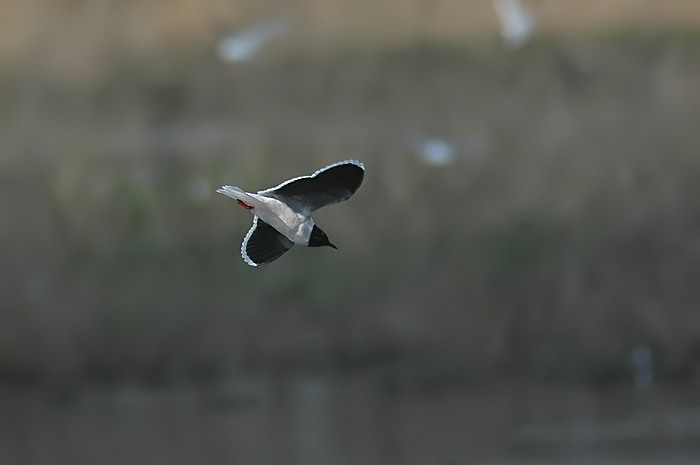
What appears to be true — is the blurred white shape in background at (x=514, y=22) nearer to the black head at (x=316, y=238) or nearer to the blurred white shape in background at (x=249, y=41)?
the blurred white shape in background at (x=249, y=41)

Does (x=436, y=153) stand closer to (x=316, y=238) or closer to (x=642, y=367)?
(x=642, y=367)

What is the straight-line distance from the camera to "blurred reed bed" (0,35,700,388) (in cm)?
478

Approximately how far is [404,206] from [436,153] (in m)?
0.29

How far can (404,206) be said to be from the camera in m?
4.78

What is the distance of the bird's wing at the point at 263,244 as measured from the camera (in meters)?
1.68

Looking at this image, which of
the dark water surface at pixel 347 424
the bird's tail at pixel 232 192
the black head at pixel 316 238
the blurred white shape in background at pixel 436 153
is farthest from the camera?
the blurred white shape in background at pixel 436 153

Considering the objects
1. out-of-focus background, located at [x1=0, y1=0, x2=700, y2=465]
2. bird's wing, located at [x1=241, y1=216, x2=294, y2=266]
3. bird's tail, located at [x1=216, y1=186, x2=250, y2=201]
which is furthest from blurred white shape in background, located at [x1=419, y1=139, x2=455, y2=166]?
bird's tail, located at [x1=216, y1=186, x2=250, y2=201]

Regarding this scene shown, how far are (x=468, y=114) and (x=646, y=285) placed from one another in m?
1.06

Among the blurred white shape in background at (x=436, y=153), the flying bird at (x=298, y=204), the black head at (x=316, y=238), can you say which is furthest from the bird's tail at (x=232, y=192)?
the blurred white shape in background at (x=436, y=153)

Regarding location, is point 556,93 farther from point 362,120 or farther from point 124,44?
point 124,44

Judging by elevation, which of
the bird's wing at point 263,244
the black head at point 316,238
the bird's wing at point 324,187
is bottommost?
the black head at point 316,238

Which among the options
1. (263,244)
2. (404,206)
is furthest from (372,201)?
(263,244)

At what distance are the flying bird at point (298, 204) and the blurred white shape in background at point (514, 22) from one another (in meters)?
3.33

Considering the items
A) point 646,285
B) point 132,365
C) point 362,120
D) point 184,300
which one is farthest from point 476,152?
point 132,365
